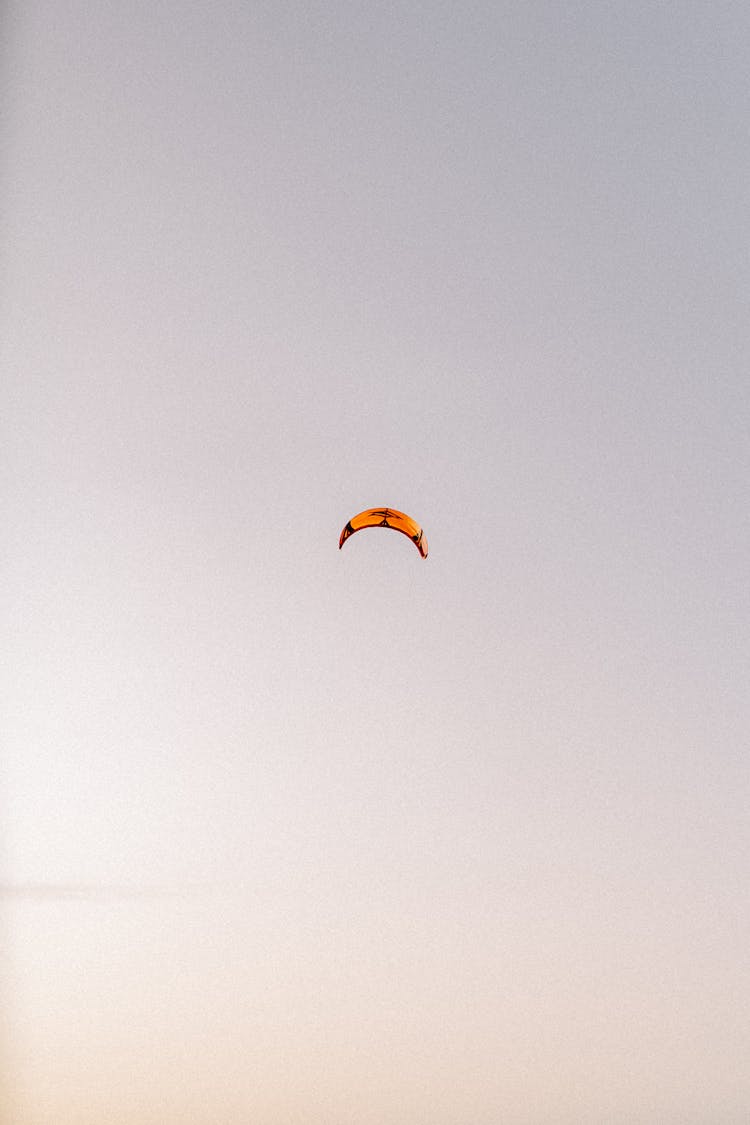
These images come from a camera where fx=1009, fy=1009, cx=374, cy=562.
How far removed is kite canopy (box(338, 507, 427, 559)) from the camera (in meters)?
2.34

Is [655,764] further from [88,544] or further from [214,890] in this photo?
[88,544]

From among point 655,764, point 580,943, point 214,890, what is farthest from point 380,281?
point 580,943

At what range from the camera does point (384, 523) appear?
235 centimetres

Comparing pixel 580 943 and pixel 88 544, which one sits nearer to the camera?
pixel 88 544

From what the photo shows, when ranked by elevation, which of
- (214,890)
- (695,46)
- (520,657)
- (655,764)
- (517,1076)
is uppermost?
(695,46)

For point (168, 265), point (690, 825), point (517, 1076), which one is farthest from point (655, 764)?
point (168, 265)

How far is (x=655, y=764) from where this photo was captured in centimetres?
256

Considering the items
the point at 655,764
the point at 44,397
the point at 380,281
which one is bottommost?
the point at 655,764

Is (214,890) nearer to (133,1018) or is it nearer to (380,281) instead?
(133,1018)

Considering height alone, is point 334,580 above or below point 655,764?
above

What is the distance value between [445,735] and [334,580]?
0.48 metres

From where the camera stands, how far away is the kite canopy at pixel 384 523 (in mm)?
2340

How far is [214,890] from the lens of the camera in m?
2.49

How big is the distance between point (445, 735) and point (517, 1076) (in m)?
0.91
